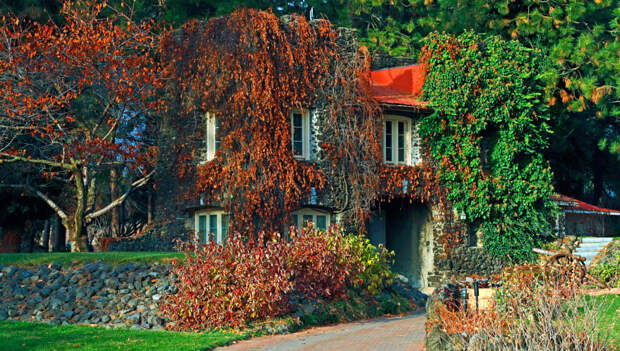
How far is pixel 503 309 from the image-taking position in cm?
1207

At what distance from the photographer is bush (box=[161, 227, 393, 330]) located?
49.6 ft

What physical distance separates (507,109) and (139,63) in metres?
11.1

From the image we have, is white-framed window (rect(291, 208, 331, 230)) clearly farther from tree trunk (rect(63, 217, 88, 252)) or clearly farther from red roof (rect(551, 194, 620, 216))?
red roof (rect(551, 194, 620, 216))

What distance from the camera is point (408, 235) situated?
84.1 feet

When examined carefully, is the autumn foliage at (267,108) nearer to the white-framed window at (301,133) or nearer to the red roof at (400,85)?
the white-framed window at (301,133)

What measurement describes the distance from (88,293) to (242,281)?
142 inches

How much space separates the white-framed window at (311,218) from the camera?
22.0m

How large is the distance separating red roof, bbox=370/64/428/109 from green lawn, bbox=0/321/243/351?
1151 cm

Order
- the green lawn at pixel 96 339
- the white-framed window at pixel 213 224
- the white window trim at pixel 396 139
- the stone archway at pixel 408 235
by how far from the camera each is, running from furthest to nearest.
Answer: the stone archway at pixel 408 235 < the white window trim at pixel 396 139 < the white-framed window at pixel 213 224 < the green lawn at pixel 96 339

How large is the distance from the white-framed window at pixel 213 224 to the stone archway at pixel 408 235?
5.24 m

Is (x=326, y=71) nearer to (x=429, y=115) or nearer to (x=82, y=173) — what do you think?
(x=429, y=115)

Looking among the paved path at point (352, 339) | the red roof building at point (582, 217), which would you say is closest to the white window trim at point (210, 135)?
the paved path at point (352, 339)

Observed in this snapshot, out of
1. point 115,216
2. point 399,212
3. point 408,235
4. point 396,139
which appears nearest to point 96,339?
point 396,139

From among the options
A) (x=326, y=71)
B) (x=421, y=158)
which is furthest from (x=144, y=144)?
(x=421, y=158)
